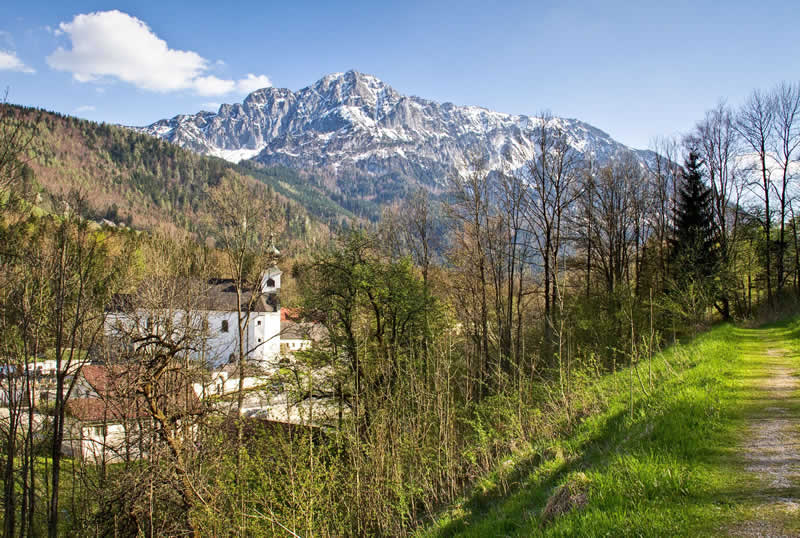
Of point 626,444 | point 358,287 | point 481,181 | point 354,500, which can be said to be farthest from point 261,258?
point 626,444

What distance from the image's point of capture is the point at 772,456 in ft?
14.3

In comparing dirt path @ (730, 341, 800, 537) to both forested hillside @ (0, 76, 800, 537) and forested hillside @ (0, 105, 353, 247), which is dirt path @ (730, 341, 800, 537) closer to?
forested hillside @ (0, 76, 800, 537)

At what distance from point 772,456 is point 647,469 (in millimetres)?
1349

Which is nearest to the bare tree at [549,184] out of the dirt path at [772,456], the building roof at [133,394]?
the dirt path at [772,456]

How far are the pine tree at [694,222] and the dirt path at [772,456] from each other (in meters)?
16.4

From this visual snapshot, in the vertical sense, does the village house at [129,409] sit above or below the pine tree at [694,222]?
below

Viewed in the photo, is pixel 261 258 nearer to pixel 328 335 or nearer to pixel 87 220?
pixel 328 335

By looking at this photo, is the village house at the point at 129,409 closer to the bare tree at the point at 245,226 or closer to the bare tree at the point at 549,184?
the bare tree at the point at 245,226

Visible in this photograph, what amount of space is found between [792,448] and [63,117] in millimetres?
209451

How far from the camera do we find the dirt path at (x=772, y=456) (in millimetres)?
3297

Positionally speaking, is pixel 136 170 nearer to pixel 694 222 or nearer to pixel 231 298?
pixel 231 298

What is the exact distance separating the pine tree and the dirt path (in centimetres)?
1639

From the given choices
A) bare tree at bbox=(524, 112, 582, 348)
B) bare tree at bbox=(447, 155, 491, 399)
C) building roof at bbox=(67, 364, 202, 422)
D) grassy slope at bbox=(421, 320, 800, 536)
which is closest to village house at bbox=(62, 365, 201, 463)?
building roof at bbox=(67, 364, 202, 422)

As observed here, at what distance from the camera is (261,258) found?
1548cm
